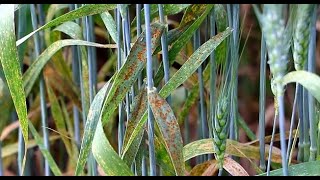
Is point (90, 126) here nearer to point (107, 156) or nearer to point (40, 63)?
point (107, 156)

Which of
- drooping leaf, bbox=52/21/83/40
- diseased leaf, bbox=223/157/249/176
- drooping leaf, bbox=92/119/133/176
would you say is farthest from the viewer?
drooping leaf, bbox=52/21/83/40

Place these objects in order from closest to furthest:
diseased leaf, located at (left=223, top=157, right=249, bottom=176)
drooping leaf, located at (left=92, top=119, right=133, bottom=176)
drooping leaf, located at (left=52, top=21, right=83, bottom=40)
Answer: drooping leaf, located at (left=92, top=119, right=133, bottom=176) → diseased leaf, located at (left=223, top=157, right=249, bottom=176) → drooping leaf, located at (left=52, top=21, right=83, bottom=40)

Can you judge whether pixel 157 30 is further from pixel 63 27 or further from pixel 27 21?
pixel 27 21

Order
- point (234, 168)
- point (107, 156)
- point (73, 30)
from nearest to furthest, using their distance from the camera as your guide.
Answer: point (107, 156)
point (234, 168)
point (73, 30)

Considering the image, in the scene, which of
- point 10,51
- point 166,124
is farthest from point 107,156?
point 10,51

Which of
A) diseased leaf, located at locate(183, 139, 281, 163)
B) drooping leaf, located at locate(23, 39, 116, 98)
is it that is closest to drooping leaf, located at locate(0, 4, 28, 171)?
drooping leaf, located at locate(23, 39, 116, 98)

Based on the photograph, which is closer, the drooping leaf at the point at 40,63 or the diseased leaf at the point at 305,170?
the diseased leaf at the point at 305,170

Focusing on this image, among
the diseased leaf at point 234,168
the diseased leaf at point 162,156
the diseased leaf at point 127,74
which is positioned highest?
the diseased leaf at point 127,74

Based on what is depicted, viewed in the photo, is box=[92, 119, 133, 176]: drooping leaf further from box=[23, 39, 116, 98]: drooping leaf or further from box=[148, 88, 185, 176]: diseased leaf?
box=[23, 39, 116, 98]: drooping leaf

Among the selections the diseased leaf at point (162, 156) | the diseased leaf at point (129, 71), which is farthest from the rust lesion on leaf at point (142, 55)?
the diseased leaf at point (162, 156)

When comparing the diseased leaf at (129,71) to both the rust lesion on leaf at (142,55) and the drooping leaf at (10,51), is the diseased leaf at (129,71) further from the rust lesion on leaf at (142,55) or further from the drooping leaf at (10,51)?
the drooping leaf at (10,51)
